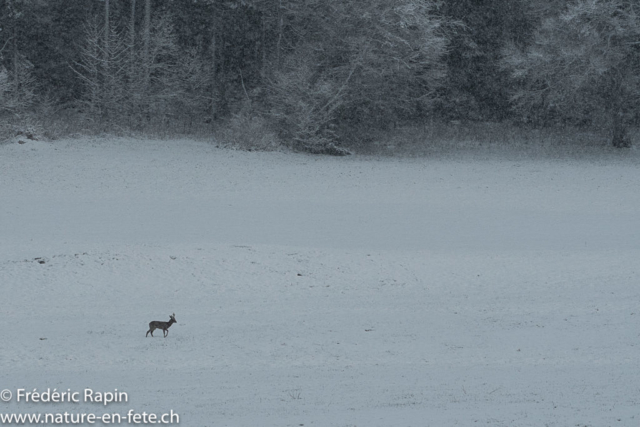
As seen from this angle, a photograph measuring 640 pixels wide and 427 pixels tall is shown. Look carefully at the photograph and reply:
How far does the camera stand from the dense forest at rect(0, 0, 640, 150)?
1155 inches

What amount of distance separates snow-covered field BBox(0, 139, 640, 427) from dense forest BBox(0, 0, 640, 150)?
19.8 ft

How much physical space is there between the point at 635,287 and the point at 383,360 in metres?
6.34

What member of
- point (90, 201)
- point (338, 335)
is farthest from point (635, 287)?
point (90, 201)

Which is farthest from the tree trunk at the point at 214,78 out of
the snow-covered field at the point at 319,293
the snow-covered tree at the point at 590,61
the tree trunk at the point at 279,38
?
the snow-covered tree at the point at 590,61

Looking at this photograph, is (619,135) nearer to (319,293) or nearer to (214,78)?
(214,78)

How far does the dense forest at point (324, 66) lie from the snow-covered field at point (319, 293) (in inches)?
238

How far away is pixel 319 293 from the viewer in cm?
1257

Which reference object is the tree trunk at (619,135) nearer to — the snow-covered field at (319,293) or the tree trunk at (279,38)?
the snow-covered field at (319,293)

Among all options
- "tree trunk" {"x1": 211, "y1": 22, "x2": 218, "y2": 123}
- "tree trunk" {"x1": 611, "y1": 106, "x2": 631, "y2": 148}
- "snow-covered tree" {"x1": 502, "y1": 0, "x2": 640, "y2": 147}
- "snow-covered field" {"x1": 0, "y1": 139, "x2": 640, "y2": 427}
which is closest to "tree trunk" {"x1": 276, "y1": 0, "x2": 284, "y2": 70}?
"tree trunk" {"x1": 211, "y1": 22, "x2": 218, "y2": 123}

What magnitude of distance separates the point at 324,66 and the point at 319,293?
19.9 metres

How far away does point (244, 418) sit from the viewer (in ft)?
21.5

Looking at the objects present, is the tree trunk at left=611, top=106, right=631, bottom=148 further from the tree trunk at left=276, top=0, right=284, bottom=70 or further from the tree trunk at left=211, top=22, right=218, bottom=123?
the tree trunk at left=211, top=22, right=218, bottom=123

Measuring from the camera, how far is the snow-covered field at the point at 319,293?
7375 mm

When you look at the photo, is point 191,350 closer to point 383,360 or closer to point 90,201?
point 383,360
